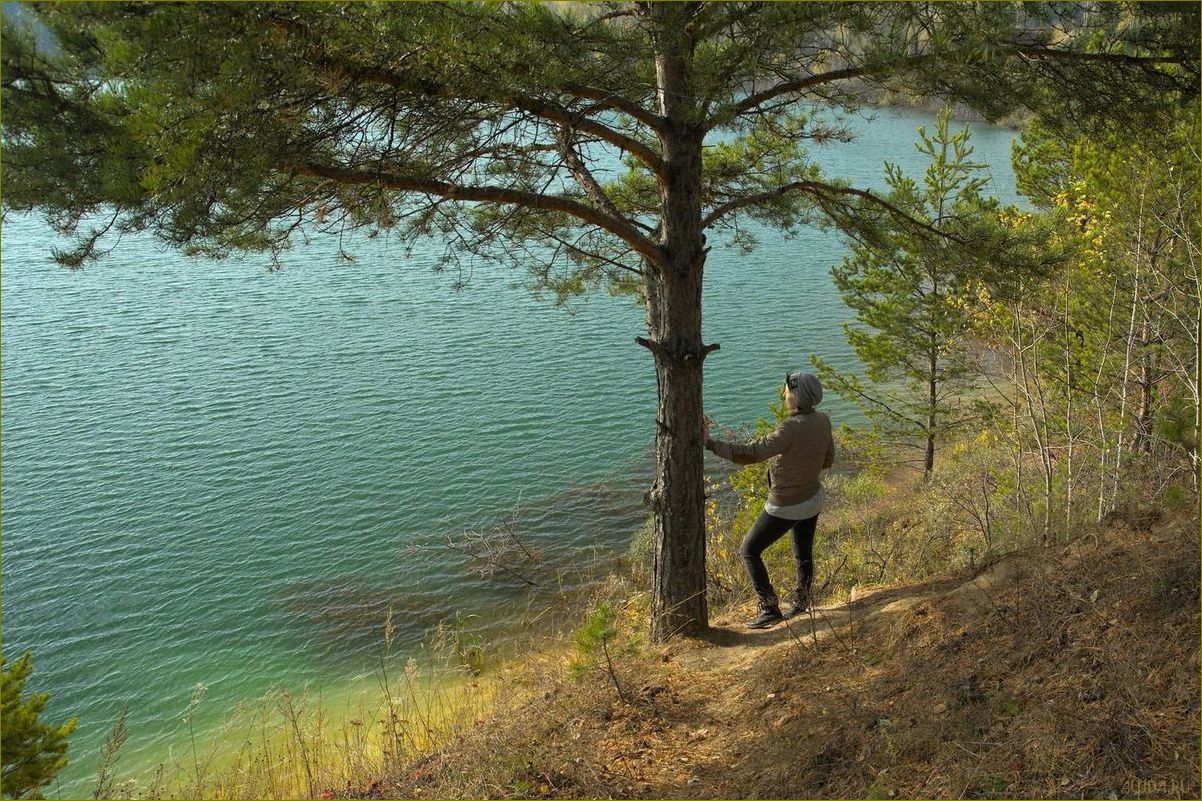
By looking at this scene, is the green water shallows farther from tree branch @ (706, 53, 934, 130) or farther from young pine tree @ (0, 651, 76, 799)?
tree branch @ (706, 53, 934, 130)

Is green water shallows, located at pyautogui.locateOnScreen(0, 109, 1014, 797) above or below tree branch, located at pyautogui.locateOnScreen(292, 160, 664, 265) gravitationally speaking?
below

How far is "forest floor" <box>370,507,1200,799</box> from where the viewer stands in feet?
11.8

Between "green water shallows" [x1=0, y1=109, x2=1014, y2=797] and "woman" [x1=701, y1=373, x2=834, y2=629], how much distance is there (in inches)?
234

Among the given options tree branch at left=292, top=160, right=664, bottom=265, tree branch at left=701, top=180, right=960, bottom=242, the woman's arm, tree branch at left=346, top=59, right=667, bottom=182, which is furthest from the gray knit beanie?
tree branch at left=346, top=59, right=667, bottom=182

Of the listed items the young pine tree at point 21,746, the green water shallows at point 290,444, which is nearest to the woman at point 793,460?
the young pine tree at point 21,746

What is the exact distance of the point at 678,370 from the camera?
5793 mm

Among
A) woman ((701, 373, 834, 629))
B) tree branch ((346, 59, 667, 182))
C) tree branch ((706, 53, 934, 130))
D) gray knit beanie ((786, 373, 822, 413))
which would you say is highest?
tree branch ((706, 53, 934, 130))

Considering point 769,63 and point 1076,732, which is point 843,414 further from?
point 1076,732

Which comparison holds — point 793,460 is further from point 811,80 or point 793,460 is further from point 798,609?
point 811,80

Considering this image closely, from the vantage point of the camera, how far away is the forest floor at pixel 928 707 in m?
3.60

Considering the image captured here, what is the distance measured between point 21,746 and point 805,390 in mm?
4823

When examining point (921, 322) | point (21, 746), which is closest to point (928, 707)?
point (21, 746)

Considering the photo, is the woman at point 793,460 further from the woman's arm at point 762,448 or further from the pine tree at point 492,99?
the pine tree at point 492,99

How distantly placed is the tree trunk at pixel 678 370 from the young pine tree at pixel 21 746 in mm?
3740
